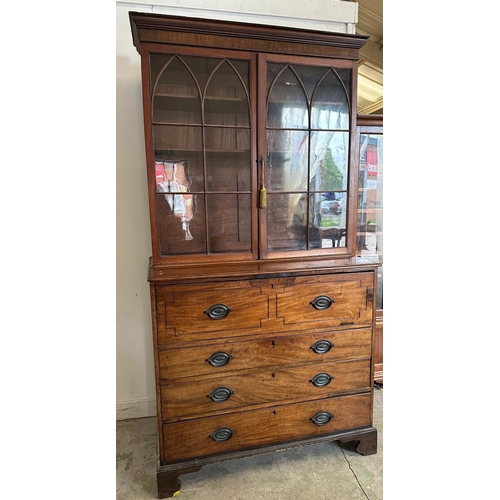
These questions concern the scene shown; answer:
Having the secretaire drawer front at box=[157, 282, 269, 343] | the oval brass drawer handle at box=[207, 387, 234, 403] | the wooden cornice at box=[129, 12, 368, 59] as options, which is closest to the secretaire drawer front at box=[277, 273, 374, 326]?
the secretaire drawer front at box=[157, 282, 269, 343]

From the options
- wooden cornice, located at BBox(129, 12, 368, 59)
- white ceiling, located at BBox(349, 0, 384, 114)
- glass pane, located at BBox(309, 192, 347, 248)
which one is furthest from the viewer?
white ceiling, located at BBox(349, 0, 384, 114)

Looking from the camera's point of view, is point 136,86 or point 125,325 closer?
point 136,86

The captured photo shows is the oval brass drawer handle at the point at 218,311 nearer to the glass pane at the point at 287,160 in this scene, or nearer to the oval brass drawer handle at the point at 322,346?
the oval brass drawer handle at the point at 322,346

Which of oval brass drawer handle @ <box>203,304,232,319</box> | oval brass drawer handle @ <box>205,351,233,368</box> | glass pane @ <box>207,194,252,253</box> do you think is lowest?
oval brass drawer handle @ <box>205,351,233,368</box>

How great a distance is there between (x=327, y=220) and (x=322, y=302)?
409 mm

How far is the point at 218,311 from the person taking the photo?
1.33 m

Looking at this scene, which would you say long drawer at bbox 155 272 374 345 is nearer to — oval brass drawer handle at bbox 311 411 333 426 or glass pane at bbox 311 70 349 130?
oval brass drawer handle at bbox 311 411 333 426

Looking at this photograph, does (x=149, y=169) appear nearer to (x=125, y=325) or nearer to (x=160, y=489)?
(x=125, y=325)

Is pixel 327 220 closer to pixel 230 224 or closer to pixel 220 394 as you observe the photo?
pixel 230 224

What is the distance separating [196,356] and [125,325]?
2.30 ft

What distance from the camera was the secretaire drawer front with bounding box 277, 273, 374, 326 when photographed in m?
1.40

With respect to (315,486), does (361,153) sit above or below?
above
